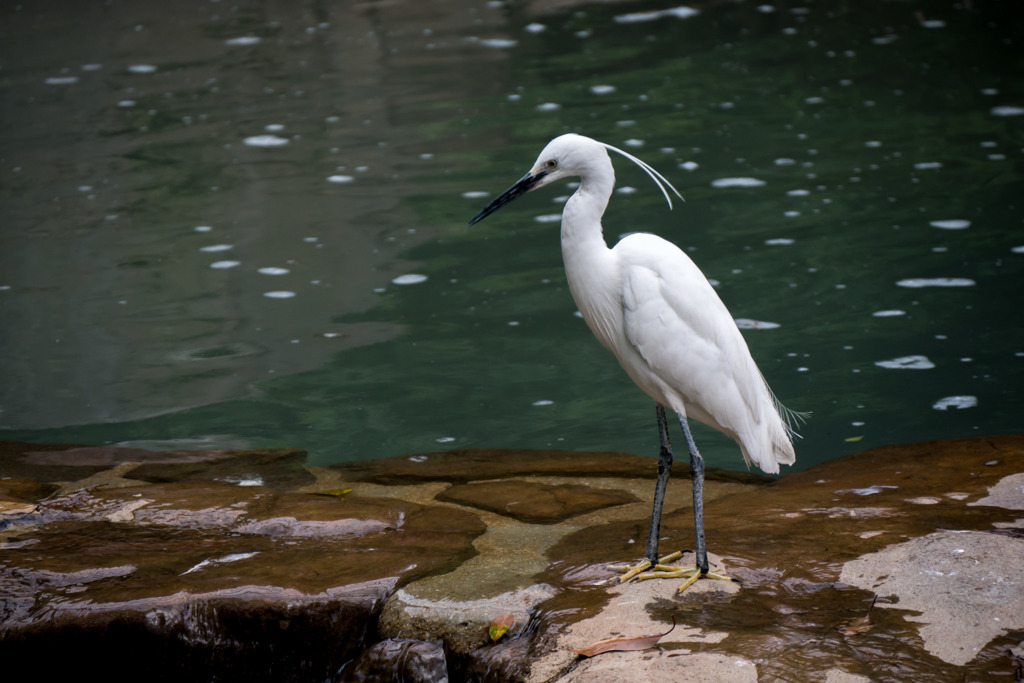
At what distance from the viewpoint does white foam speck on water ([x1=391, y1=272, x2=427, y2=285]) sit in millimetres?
6879

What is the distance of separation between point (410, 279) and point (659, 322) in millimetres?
3831

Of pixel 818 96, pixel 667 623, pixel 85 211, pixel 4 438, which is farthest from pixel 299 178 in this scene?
pixel 667 623

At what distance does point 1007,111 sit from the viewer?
29.8 ft

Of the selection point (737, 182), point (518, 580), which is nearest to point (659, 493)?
point (518, 580)

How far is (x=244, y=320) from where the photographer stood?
257 inches

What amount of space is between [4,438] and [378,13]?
427 inches

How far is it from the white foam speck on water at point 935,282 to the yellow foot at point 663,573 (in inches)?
147

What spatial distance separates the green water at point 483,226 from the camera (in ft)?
18.1

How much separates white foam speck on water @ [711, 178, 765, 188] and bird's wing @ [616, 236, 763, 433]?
4.87 metres

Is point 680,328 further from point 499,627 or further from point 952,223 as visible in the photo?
point 952,223

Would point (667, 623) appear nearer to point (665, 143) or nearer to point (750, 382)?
point (750, 382)

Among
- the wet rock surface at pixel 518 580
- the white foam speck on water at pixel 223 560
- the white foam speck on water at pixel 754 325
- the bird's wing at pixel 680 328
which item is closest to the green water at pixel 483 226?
the white foam speck on water at pixel 754 325

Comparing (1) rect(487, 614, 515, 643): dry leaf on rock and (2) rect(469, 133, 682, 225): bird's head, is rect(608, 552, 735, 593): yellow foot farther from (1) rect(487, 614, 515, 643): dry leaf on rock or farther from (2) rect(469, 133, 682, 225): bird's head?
(2) rect(469, 133, 682, 225): bird's head

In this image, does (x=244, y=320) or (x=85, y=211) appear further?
(x=85, y=211)
